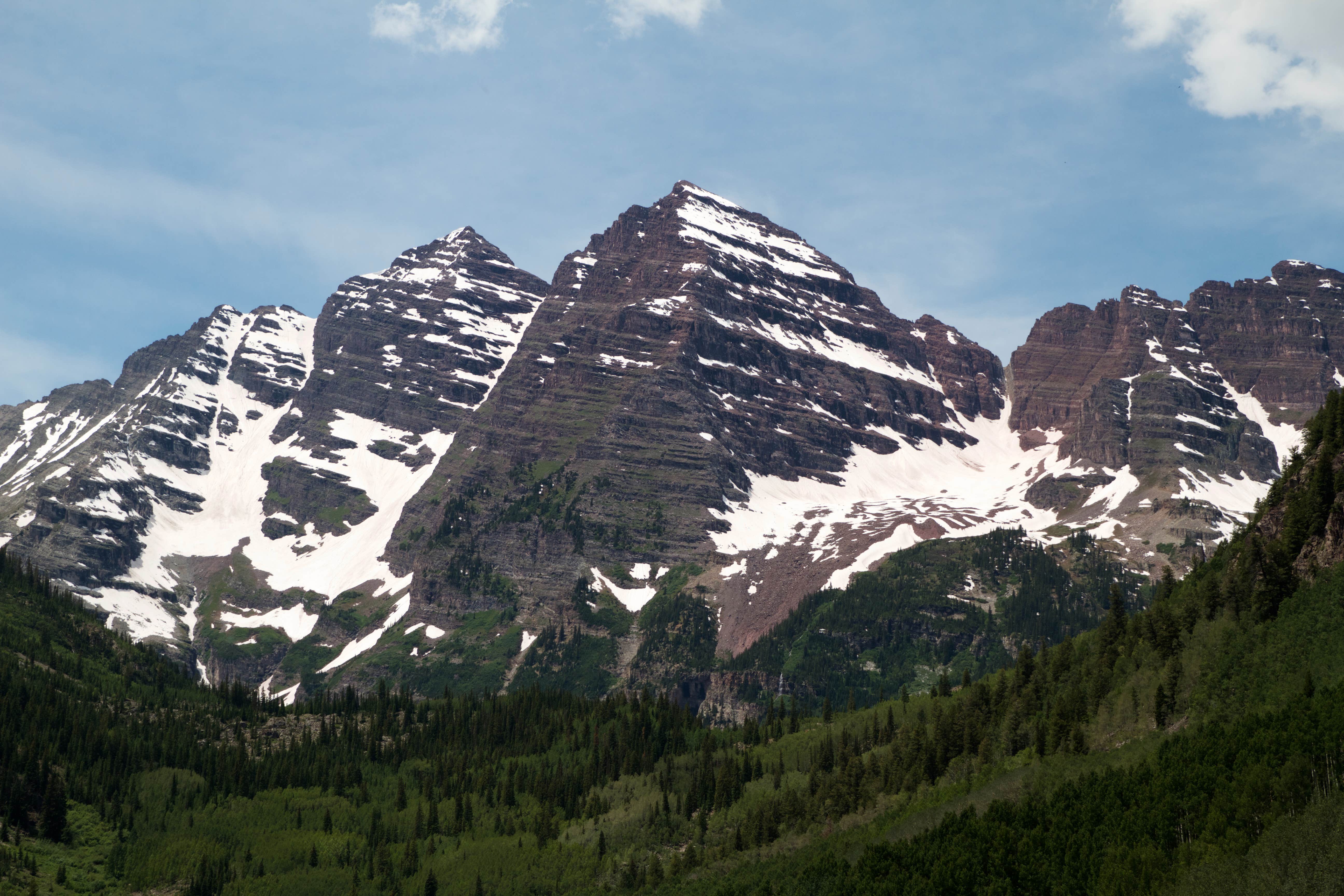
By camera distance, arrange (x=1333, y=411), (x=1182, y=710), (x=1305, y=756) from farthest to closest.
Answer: (x=1333, y=411), (x=1182, y=710), (x=1305, y=756)

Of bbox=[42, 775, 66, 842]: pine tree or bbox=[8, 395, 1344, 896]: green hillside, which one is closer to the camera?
bbox=[8, 395, 1344, 896]: green hillside

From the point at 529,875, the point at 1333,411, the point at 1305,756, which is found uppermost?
the point at 1333,411

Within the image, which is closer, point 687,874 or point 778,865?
point 778,865

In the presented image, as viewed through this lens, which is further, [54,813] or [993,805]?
[54,813]

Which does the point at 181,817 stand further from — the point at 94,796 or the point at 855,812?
the point at 855,812

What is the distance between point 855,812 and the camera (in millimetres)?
162000

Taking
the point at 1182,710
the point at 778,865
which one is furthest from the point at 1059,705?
the point at 778,865

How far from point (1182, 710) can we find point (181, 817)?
136 meters

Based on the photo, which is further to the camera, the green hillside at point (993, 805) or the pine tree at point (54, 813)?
the pine tree at point (54, 813)

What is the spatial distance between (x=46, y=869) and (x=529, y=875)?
60.9m

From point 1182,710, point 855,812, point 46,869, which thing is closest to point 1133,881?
point 1182,710

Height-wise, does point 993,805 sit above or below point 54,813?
above

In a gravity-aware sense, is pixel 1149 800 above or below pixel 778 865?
above

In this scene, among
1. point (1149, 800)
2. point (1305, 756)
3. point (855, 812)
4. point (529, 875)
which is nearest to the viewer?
point (1305, 756)
